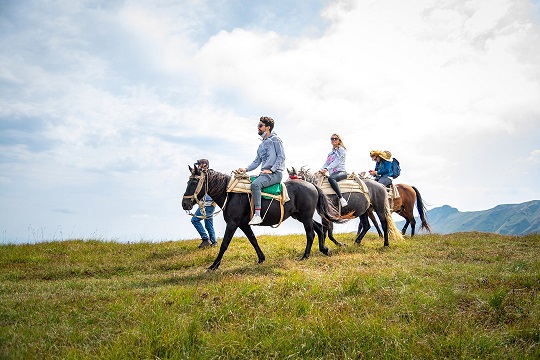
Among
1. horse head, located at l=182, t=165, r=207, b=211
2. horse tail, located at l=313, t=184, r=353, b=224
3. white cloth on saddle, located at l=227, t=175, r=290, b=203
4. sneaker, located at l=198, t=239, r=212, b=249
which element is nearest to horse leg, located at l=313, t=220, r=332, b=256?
horse tail, located at l=313, t=184, r=353, b=224

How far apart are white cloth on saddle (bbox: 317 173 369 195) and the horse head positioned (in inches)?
171

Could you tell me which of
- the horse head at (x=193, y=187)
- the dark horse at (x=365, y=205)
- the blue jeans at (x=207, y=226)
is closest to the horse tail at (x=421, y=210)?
the dark horse at (x=365, y=205)

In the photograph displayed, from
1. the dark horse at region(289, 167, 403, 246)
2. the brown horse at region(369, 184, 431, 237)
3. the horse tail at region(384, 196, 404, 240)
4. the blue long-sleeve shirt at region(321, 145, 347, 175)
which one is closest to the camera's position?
the dark horse at region(289, 167, 403, 246)

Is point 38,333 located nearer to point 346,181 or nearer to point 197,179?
point 197,179

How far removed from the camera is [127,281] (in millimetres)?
8711

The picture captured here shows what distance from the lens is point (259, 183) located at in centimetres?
929

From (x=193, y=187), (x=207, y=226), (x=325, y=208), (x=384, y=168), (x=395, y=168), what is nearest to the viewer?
(x=193, y=187)

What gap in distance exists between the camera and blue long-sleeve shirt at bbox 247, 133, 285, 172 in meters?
9.45

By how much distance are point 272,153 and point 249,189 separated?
108 centimetres

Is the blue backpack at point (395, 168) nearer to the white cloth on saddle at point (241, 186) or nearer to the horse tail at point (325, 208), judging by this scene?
the horse tail at point (325, 208)

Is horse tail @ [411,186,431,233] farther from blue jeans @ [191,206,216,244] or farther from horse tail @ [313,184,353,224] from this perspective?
blue jeans @ [191,206,216,244]

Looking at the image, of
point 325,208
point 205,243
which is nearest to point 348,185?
point 325,208

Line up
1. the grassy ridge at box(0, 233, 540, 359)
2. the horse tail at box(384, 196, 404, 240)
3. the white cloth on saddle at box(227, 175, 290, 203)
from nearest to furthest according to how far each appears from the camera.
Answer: the grassy ridge at box(0, 233, 540, 359), the white cloth on saddle at box(227, 175, 290, 203), the horse tail at box(384, 196, 404, 240)

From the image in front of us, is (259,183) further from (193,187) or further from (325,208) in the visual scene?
(325,208)
